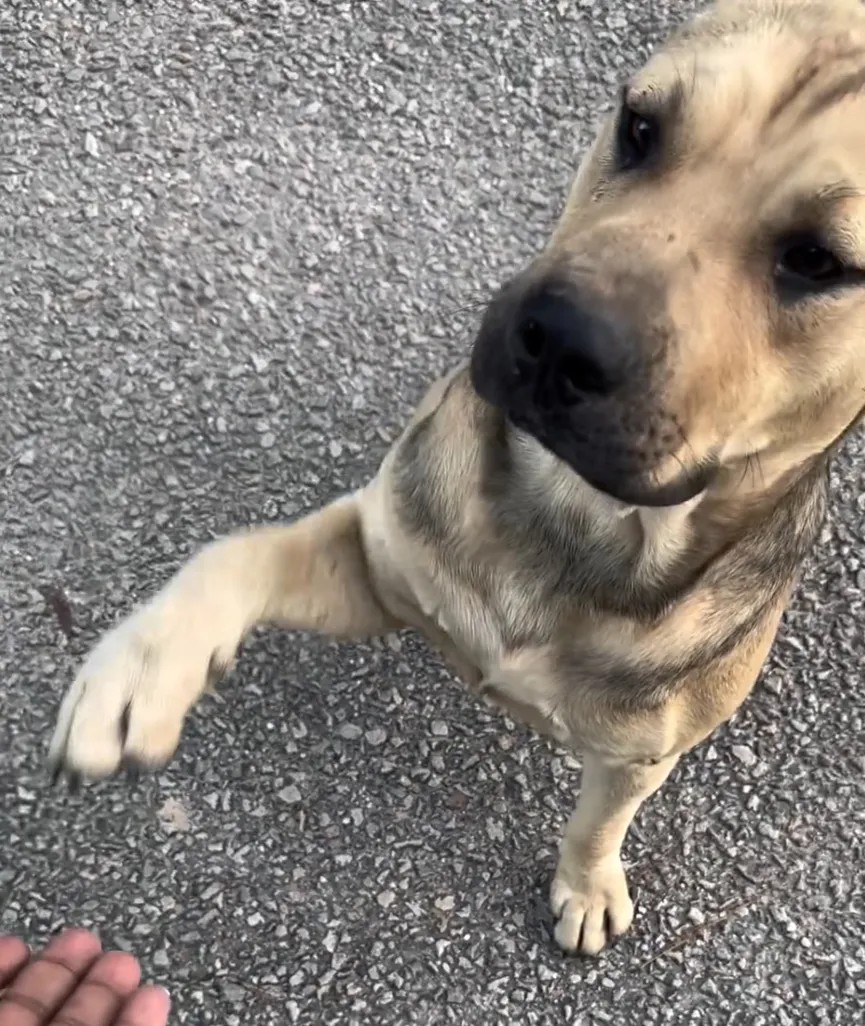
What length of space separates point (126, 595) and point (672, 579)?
1418 mm

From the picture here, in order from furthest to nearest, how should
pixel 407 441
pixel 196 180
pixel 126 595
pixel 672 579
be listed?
pixel 196 180 < pixel 126 595 < pixel 407 441 < pixel 672 579

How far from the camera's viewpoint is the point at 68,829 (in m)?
2.69

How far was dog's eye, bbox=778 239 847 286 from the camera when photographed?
5.31ft

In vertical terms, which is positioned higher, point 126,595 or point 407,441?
point 407,441

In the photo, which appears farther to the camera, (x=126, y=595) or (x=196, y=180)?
(x=196, y=180)

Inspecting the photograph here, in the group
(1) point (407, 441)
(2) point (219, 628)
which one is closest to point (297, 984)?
(2) point (219, 628)

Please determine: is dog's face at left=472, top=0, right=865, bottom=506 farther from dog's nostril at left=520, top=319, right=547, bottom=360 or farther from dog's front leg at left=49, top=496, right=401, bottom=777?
dog's front leg at left=49, top=496, right=401, bottom=777

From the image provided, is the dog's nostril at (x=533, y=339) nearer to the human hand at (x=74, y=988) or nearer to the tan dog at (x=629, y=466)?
the tan dog at (x=629, y=466)

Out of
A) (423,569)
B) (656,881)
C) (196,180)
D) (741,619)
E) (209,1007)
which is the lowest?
(209,1007)

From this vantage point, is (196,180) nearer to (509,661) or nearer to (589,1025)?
(509,661)

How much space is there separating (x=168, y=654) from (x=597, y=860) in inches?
44.7

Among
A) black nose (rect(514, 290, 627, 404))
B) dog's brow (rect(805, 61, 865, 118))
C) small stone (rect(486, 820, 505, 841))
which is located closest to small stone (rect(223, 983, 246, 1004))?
small stone (rect(486, 820, 505, 841))

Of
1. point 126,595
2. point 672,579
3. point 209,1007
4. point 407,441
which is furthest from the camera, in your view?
point 126,595

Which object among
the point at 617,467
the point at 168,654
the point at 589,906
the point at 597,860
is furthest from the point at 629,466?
the point at 589,906
